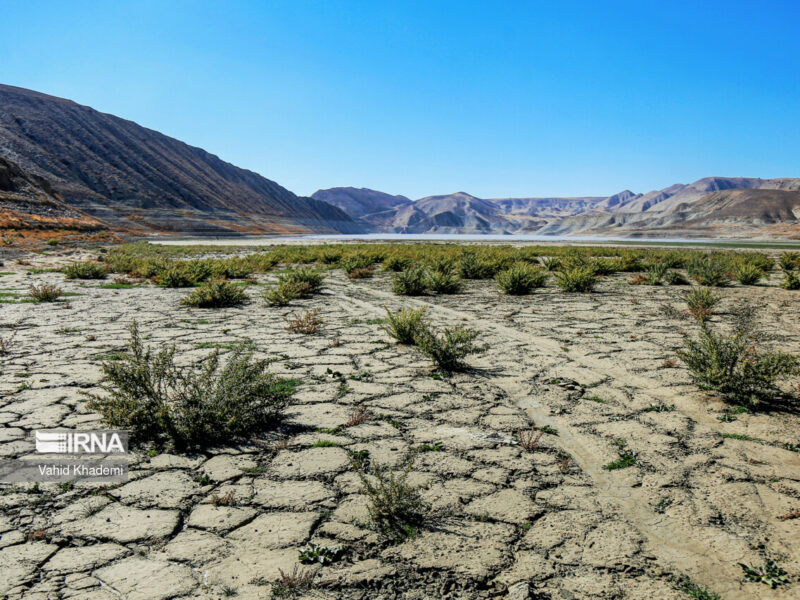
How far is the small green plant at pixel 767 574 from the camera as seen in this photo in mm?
2068

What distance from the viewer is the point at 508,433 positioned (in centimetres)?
361

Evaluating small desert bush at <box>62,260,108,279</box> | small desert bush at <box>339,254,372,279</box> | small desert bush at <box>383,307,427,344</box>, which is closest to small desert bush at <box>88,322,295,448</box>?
small desert bush at <box>383,307,427,344</box>

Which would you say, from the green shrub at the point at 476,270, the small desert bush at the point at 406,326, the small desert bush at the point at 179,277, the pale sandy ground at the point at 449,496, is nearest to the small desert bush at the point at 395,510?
the pale sandy ground at the point at 449,496

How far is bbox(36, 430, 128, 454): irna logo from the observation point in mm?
3264

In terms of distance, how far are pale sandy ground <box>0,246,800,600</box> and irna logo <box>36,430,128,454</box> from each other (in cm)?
12

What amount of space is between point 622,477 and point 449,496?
1113 millimetres

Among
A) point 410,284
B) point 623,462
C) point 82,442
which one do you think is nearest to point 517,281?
point 410,284

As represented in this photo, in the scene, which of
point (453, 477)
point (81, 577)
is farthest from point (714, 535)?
point (81, 577)

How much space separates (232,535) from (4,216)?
41.5 metres

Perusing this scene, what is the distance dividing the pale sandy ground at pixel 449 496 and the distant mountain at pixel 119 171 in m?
61.9

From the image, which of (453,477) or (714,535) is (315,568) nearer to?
(453,477)

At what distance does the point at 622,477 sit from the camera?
2.97 meters

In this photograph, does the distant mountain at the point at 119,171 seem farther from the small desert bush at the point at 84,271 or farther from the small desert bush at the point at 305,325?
the small desert bush at the point at 305,325

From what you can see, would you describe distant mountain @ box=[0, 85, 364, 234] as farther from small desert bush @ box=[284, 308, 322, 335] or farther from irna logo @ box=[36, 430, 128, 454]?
irna logo @ box=[36, 430, 128, 454]
